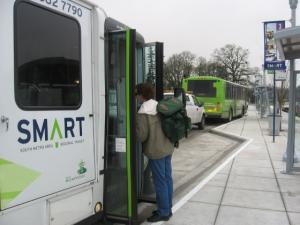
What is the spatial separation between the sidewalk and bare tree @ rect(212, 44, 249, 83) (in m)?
66.9

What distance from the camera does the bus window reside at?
3.16 meters

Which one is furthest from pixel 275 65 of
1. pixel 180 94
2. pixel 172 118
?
pixel 172 118

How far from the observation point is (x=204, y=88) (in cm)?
2305

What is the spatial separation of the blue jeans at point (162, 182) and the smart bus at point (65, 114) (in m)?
0.63

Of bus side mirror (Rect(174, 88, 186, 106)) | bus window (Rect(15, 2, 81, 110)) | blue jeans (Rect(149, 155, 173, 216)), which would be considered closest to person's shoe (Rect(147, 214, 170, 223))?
blue jeans (Rect(149, 155, 173, 216))

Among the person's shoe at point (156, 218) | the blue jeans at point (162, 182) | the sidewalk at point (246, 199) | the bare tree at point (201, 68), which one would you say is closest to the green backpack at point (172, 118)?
the blue jeans at point (162, 182)

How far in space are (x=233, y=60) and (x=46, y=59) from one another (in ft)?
244

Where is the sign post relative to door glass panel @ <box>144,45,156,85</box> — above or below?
above

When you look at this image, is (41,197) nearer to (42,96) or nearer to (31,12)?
(42,96)

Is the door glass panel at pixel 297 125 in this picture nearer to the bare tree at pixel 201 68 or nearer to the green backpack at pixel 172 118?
the green backpack at pixel 172 118

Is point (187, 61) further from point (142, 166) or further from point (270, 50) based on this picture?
point (142, 166)

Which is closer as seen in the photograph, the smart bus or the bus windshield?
the smart bus

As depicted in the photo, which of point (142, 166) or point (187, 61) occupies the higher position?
point (187, 61)

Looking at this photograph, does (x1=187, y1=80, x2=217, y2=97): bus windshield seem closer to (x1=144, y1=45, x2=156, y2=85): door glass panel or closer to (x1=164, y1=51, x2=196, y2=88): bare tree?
(x1=144, y1=45, x2=156, y2=85): door glass panel
